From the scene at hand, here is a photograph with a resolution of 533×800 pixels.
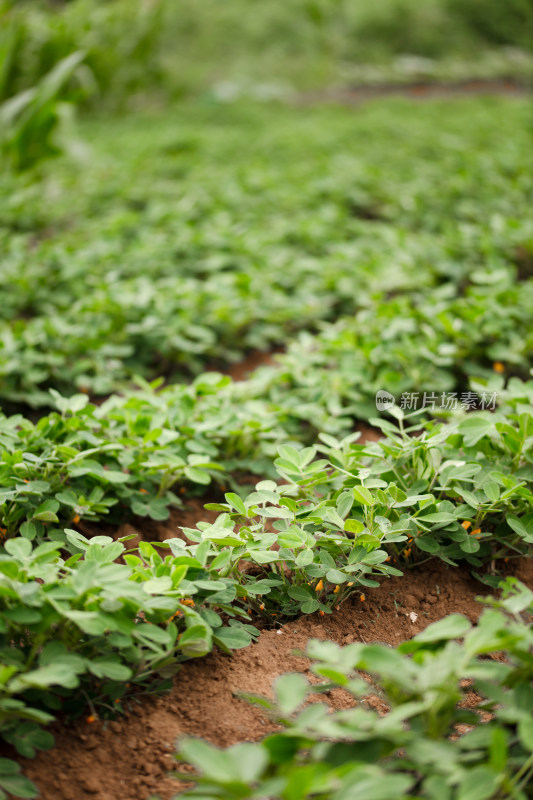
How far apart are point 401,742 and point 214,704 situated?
0.47 meters

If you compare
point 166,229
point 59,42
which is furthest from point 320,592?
point 59,42

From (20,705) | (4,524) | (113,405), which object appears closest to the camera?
(20,705)

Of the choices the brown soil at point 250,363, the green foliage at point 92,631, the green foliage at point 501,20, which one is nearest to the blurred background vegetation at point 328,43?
the green foliage at point 501,20

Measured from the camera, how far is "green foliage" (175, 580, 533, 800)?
2.50 ft

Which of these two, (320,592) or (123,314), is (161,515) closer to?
(320,592)

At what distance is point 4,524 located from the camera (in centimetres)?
154

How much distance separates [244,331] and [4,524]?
5.38 ft

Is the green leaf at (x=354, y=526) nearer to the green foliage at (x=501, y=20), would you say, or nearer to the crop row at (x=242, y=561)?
the crop row at (x=242, y=561)

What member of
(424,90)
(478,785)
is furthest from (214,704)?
(424,90)

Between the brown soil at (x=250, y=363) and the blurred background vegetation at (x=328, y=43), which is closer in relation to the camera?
the brown soil at (x=250, y=363)

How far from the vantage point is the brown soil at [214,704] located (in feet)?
3.58

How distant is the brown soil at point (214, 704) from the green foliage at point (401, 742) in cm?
23

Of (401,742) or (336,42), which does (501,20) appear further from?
(401,742)

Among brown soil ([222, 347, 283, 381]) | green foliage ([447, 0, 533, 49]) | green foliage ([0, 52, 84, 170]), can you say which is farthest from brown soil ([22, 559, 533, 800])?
green foliage ([447, 0, 533, 49])
